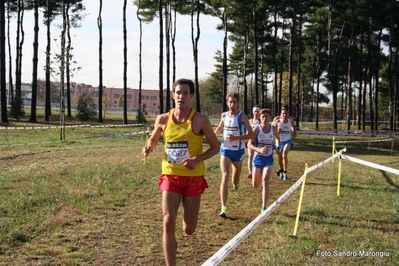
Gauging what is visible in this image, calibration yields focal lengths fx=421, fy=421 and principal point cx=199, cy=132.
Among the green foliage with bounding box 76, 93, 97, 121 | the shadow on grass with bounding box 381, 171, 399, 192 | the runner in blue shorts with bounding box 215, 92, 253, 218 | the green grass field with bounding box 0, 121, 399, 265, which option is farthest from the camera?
the green foliage with bounding box 76, 93, 97, 121

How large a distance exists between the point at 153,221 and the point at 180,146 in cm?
290

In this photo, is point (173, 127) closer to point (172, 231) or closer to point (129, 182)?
point (172, 231)

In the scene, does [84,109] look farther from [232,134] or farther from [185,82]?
[185,82]

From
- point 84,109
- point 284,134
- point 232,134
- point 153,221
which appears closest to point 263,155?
point 232,134

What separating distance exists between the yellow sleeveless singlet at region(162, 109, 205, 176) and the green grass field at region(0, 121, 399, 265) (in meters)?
1.34

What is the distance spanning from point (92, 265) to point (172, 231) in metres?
1.26

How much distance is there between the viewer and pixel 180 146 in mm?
4836

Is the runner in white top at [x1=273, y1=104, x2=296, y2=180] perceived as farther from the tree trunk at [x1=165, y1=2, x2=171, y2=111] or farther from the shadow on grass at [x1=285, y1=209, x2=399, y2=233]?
the tree trunk at [x1=165, y1=2, x2=171, y2=111]

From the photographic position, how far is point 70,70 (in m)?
22.5

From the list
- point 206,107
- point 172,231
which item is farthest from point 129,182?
point 206,107

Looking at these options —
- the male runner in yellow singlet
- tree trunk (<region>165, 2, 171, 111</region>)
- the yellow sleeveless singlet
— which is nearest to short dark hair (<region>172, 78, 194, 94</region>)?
the male runner in yellow singlet

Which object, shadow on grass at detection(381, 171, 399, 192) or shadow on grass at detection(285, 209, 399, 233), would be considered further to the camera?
shadow on grass at detection(381, 171, 399, 192)

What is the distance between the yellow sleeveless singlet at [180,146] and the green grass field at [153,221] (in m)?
1.34

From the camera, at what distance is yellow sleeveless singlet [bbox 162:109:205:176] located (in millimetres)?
4844
